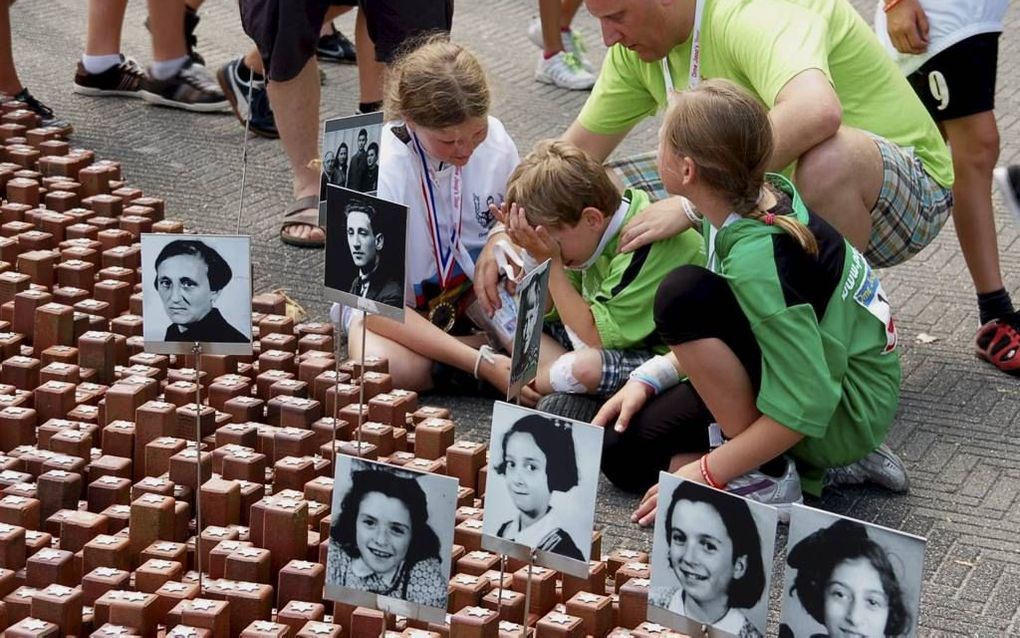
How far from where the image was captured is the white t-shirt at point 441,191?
3.63m

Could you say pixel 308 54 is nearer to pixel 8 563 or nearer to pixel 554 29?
pixel 554 29

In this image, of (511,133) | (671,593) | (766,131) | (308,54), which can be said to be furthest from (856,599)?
(511,133)

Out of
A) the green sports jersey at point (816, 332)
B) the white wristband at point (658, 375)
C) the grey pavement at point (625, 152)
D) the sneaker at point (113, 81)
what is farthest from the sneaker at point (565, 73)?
the green sports jersey at point (816, 332)

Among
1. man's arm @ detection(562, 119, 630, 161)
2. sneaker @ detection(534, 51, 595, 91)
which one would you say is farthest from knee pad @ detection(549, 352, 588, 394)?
sneaker @ detection(534, 51, 595, 91)

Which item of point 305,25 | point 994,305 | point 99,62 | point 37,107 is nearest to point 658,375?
point 994,305

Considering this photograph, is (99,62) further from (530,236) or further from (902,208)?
(902,208)

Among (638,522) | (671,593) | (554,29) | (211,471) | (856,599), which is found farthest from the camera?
(554,29)

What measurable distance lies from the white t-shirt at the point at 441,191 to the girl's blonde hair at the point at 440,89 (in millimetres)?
124

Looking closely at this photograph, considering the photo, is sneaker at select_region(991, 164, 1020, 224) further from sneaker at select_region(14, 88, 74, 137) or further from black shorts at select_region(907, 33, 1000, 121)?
sneaker at select_region(14, 88, 74, 137)

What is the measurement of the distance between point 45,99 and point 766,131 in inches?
148

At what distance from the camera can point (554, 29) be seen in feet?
20.2

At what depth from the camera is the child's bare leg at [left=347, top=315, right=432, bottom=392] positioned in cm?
356

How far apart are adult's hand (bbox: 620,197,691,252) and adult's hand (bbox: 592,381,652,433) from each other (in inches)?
13.3

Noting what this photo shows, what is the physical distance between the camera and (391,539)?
199 cm
